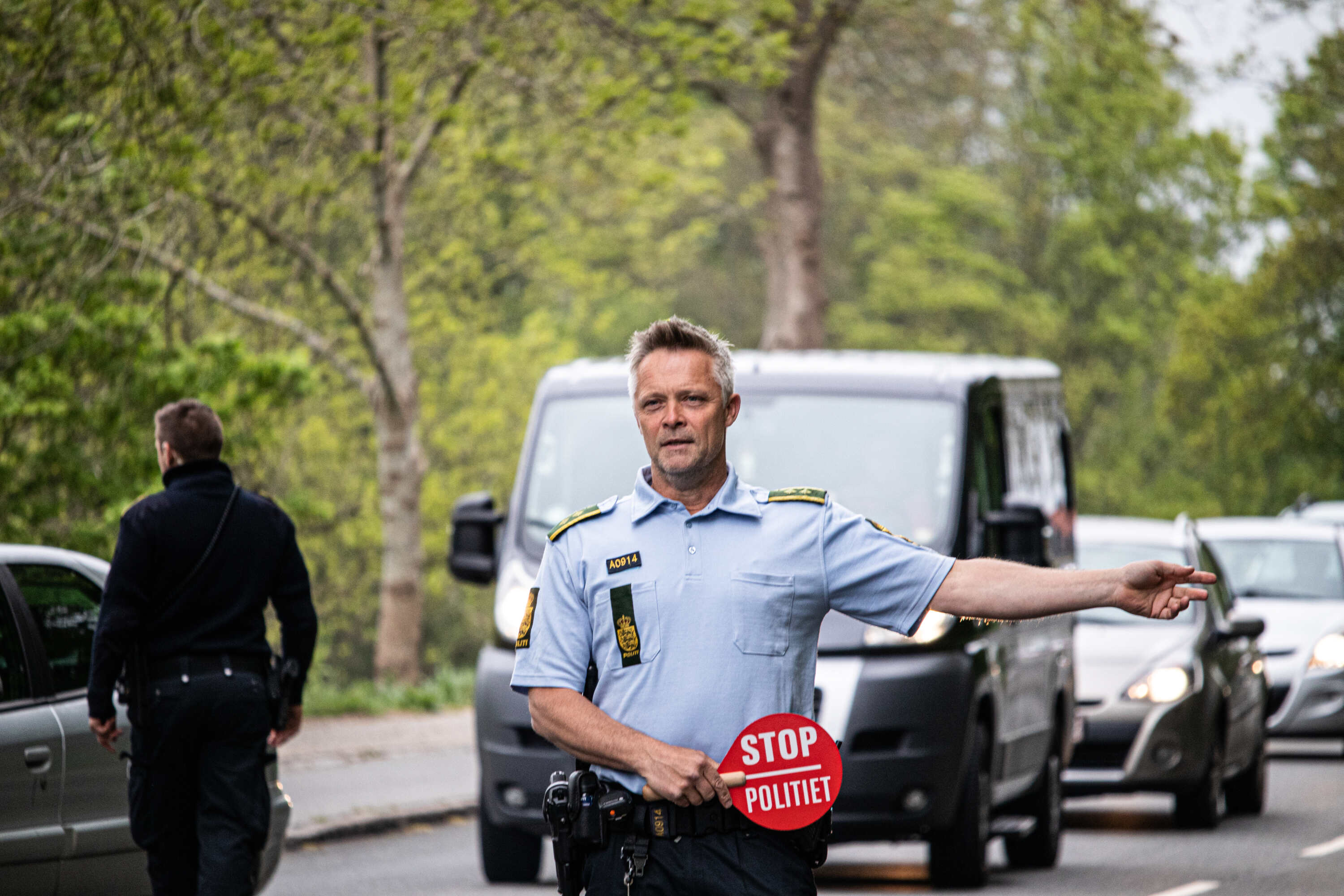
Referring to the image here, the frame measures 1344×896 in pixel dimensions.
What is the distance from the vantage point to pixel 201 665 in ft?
21.8

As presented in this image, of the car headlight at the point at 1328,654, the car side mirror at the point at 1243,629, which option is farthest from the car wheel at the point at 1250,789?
the car headlight at the point at 1328,654

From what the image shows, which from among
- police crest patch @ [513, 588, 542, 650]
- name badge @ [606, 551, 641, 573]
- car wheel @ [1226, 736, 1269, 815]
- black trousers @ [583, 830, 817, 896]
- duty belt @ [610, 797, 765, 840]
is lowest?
car wheel @ [1226, 736, 1269, 815]

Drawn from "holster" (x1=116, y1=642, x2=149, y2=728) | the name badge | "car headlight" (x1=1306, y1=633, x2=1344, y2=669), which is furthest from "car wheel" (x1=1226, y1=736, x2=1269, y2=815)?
the name badge

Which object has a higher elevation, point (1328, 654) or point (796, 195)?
point (796, 195)

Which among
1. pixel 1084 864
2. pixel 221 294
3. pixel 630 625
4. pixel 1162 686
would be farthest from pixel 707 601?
pixel 221 294

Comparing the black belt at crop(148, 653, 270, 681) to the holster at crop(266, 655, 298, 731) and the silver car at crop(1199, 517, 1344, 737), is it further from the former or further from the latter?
the silver car at crop(1199, 517, 1344, 737)

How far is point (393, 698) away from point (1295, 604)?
8428 millimetres

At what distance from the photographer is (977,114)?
45500 mm

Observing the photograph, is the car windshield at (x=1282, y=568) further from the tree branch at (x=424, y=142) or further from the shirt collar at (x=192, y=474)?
the shirt collar at (x=192, y=474)

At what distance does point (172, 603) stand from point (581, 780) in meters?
3.03

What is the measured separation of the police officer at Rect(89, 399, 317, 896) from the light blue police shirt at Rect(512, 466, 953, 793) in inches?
109

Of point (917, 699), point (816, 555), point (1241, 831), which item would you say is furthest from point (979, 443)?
point (816, 555)

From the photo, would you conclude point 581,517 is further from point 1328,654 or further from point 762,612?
point 1328,654

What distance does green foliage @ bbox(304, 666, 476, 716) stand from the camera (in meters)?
19.8
